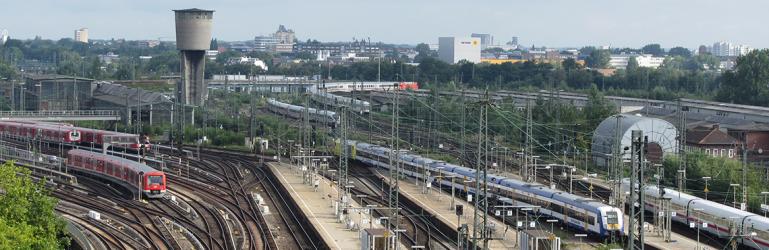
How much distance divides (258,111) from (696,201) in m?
54.0

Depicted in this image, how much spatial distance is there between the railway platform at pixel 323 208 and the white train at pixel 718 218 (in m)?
7.71

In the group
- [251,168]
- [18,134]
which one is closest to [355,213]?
[251,168]

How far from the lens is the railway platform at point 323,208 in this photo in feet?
95.2

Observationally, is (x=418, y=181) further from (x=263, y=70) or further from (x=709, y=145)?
(x=263, y=70)

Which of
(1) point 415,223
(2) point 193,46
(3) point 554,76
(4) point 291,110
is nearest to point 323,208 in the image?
(1) point 415,223

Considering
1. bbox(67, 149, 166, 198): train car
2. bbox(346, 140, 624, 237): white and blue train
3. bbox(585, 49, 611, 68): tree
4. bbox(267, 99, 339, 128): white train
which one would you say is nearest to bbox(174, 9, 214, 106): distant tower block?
→ bbox(267, 99, 339, 128): white train

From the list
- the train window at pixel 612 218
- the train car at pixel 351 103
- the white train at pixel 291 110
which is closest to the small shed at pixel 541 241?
the train window at pixel 612 218

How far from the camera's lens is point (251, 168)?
1857 inches

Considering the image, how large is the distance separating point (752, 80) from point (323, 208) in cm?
5189

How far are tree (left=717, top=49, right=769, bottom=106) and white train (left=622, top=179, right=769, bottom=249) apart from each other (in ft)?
159

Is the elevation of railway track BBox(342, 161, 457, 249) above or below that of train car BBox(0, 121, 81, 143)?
below

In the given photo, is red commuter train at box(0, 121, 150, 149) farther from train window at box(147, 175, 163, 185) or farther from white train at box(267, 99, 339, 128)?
white train at box(267, 99, 339, 128)

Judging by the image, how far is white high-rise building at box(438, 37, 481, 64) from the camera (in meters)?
191

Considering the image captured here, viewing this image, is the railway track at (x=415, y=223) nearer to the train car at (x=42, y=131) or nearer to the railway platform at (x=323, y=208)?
the railway platform at (x=323, y=208)
